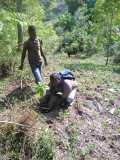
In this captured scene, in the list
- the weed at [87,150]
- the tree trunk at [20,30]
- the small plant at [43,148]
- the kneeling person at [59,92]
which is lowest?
the weed at [87,150]

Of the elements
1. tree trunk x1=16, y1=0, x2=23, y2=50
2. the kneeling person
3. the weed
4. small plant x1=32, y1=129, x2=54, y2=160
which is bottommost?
the weed

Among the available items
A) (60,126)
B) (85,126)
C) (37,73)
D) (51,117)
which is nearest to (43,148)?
(60,126)

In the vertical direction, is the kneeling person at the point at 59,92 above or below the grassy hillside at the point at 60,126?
above

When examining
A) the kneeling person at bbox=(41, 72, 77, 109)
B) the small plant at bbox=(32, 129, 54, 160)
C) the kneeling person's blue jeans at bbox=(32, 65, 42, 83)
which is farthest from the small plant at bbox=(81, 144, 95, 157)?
the kneeling person's blue jeans at bbox=(32, 65, 42, 83)

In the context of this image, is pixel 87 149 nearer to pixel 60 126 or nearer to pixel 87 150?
pixel 87 150

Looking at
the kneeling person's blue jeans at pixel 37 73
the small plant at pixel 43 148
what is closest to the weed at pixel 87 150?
the small plant at pixel 43 148

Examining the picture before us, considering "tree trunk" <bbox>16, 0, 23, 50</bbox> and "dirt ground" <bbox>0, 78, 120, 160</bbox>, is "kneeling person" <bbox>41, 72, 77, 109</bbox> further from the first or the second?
"tree trunk" <bbox>16, 0, 23, 50</bbox>

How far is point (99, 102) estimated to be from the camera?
32.3 feet

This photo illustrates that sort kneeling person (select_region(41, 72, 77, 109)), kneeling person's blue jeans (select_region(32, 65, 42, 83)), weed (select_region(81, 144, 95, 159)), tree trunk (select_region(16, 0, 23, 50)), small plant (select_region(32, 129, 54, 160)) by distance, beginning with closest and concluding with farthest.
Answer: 1. small plant (select_region(32, 129, 54, 160))
2. weed (select_region(81, 144, 95, 159))
3. kneeling person (select_region(41, 72, 77, 109))
4. kneeling person's blue jeans (select_region(32, 65, 42, 83))
5. tree trunk (select_region(16, 0, 23, 50))

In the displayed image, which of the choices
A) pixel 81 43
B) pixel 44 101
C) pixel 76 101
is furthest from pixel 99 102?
pixel 81 43

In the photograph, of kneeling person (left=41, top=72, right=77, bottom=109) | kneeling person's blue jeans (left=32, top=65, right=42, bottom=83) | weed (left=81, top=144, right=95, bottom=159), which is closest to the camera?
weed (left=81, top=144, right=95, bottom=159)

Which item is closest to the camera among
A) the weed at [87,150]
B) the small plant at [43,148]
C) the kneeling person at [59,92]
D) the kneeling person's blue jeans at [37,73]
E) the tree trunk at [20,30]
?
the small plant at [43,148]

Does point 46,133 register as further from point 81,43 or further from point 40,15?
point 81,43

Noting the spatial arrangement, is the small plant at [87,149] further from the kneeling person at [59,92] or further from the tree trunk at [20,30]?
the tree trunk at [20,30]
